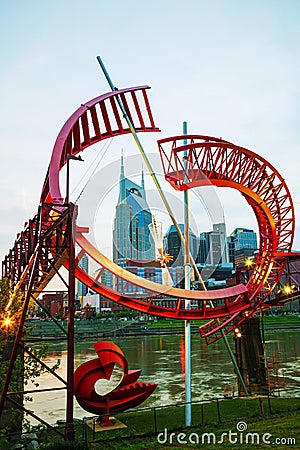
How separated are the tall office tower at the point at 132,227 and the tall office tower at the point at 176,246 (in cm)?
148

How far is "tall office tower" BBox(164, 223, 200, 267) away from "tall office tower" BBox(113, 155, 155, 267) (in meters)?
1.48

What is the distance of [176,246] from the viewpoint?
674 inches

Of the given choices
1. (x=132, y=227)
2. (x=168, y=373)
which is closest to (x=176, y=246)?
(x=132, y=227)

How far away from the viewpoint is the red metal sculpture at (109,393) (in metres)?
15.4

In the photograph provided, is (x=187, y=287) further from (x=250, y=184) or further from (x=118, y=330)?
(x=118, y=330)

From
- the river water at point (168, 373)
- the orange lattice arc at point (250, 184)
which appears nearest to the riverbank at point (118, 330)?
the river water at point (168, 373)

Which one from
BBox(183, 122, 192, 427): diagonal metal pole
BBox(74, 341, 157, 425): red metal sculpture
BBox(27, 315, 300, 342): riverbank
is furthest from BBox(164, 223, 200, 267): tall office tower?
BBox(27, 315, 300, 342): riverbank

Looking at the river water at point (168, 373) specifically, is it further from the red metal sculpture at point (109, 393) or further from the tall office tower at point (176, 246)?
the tall office tower at point (176, 246)

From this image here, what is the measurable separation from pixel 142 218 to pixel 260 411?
30.4 ft

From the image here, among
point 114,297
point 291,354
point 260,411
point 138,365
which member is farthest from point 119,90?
point 291,354

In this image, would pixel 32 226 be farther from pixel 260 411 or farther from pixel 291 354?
pixel 291 354

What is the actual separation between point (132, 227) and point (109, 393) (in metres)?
6.45

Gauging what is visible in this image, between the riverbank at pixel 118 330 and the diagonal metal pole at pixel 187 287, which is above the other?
the diagonal metal pole at pixel 187 287

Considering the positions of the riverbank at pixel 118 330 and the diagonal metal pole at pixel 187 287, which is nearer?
the diagonal metal pole at pixel 187 287
